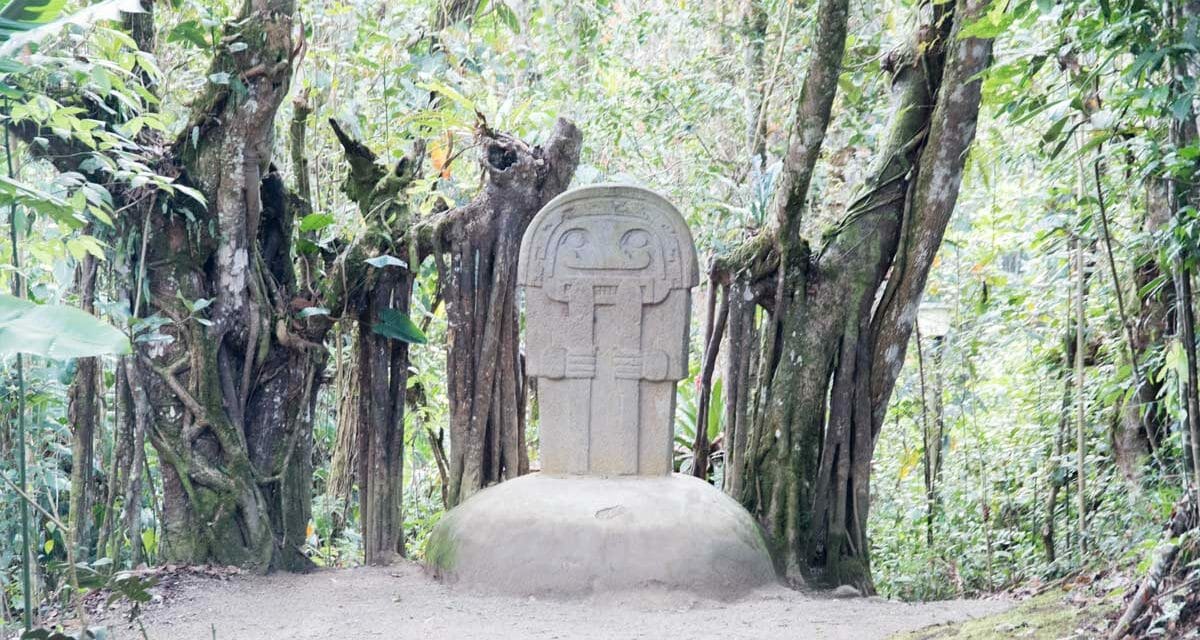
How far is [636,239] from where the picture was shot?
663cm

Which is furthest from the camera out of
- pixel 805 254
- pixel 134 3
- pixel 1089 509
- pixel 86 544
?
pixel 1089 509

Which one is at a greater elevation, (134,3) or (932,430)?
(134,3)

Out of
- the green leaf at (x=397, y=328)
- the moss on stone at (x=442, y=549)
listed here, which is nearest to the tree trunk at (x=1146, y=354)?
the moss on stone at (x=442, y=549)

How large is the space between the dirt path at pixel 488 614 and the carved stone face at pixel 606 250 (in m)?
1.78

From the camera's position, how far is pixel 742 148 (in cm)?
1058

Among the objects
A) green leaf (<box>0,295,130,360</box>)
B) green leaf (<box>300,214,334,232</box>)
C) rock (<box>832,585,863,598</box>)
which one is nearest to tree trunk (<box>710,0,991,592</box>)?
rock (<box>832,585,863,598</box>)

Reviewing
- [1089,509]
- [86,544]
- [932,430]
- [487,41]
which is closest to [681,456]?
[932,430]

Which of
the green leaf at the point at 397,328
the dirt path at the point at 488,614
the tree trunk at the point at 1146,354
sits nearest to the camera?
the dirt path at the point at 488,614

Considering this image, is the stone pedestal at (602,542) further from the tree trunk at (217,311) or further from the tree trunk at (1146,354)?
the tree trunk at (1146,354)

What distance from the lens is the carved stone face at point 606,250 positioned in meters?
6.61

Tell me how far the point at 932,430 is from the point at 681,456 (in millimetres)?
2026

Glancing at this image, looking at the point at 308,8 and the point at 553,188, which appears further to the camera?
the point at 308,8

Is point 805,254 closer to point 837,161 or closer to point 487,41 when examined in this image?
point 487,41

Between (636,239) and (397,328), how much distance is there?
147 cm
